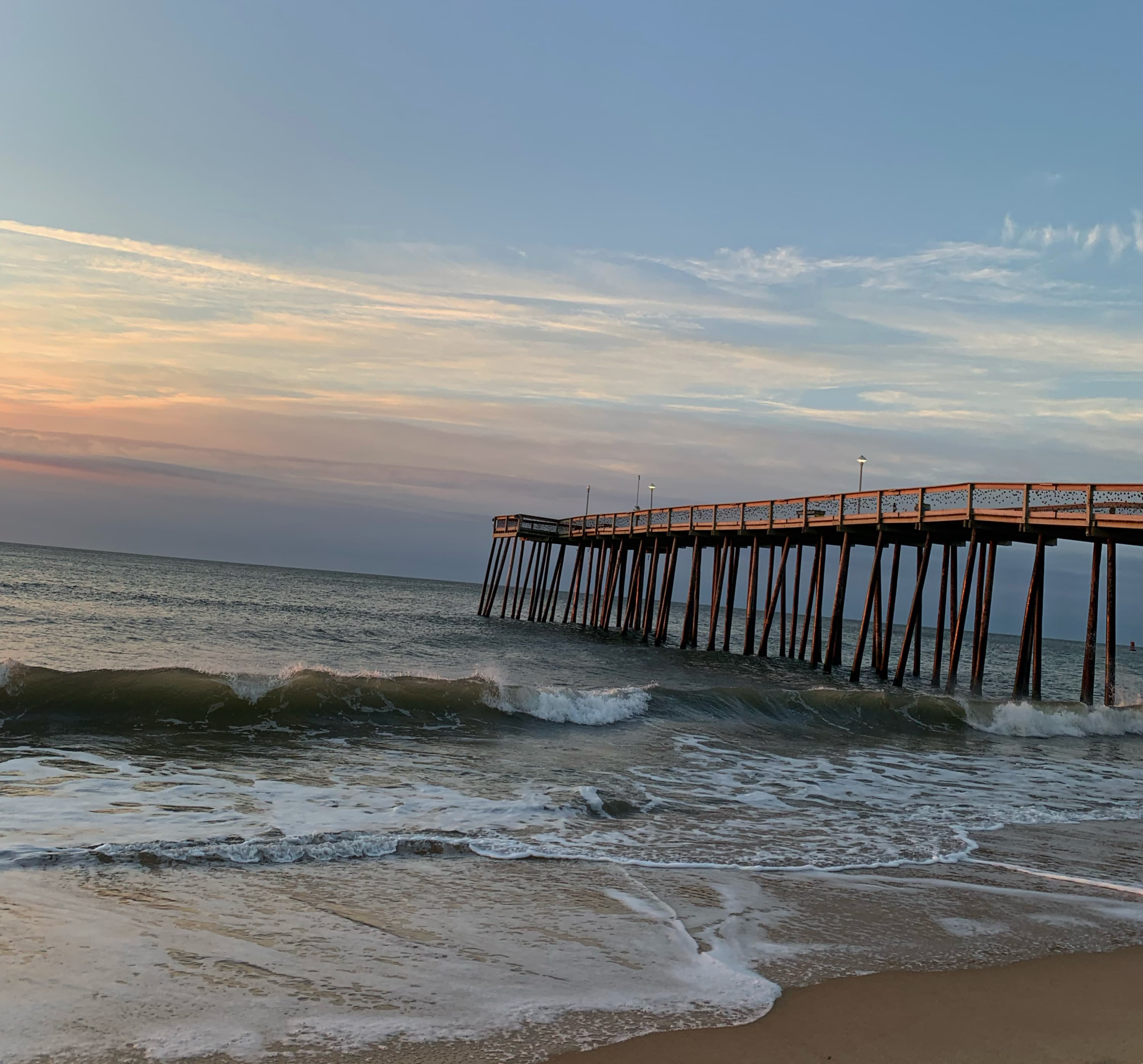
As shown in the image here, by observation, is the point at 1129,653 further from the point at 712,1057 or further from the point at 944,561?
the point at 712,1057

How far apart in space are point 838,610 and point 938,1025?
2238 centimetres

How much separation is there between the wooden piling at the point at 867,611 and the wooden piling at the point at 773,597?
345 cm

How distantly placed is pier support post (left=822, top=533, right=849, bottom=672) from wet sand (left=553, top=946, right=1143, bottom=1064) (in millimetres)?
21166

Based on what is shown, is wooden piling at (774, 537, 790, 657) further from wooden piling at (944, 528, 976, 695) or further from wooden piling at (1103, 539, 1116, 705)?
wooden piling at (1103, 539, 1116, 705)

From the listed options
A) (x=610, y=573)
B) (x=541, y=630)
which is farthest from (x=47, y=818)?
(x=541, y=630)

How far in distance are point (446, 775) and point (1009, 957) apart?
6392 millimetres

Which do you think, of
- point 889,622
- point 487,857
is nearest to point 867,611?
point 889,622

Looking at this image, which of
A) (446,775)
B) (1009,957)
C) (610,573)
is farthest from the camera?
(610,573)

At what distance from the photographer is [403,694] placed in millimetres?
14984

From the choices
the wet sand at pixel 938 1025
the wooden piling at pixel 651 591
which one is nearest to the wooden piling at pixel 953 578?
the wooden piling at pixel 651 591

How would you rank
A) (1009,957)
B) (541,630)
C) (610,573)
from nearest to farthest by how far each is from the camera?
(1009,957)
(610,573)
(541,630)

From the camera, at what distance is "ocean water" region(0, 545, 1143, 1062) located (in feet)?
13.9

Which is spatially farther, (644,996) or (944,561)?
(944,561)

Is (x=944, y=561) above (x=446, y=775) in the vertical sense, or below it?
above
